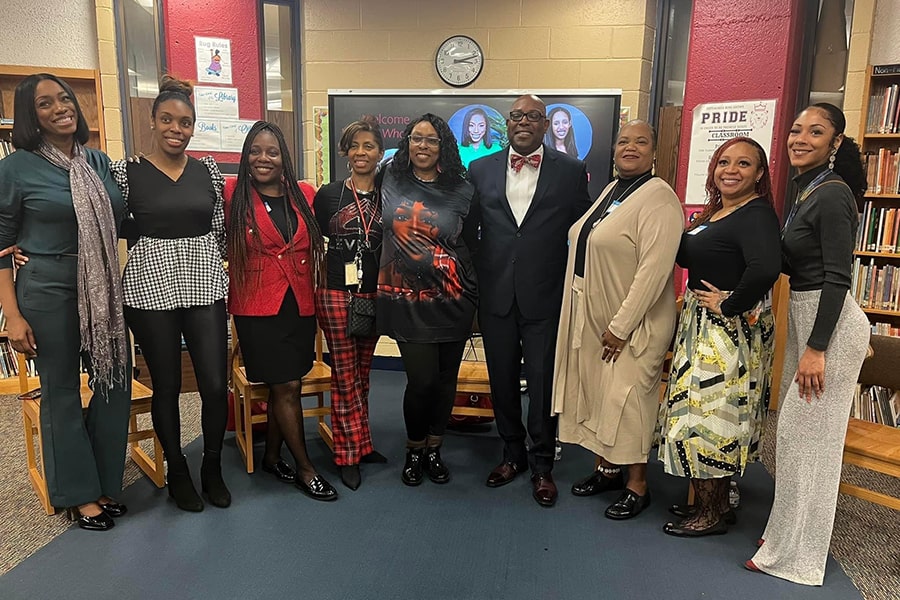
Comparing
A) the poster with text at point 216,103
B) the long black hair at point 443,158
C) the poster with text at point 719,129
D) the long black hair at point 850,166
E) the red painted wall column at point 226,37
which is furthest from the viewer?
the poster with text at point 216,103

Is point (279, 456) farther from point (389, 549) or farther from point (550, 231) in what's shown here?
point (550, 231)

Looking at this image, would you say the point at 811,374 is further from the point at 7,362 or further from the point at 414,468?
the point at 7,362

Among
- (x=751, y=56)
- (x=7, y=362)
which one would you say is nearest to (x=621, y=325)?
(x=751, y=56)

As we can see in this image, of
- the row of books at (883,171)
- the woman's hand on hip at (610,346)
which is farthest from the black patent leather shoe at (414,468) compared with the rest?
the row of books at (883,171)

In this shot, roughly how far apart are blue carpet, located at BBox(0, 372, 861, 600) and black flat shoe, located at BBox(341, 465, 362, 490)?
0.04m

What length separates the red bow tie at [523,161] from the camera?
8.21 ft

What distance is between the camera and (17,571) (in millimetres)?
2062

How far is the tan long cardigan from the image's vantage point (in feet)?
7.39

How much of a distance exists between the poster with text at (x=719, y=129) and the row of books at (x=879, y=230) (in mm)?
614

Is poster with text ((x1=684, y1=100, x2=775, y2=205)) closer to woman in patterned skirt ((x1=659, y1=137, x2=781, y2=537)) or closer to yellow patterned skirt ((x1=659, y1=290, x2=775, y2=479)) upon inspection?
woman in patterned skirt ((x1=659, y1=137, x2=781, y2=537))

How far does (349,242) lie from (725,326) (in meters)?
1.45

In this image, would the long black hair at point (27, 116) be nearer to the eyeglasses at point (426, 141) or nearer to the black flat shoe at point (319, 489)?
the eyeglasses at point (426, 141)

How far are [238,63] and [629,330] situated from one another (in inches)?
132

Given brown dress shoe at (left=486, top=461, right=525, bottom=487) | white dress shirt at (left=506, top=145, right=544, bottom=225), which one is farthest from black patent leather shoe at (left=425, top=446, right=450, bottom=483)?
white dress shirt at (left=506, top=145, right=544, bottom=225)
